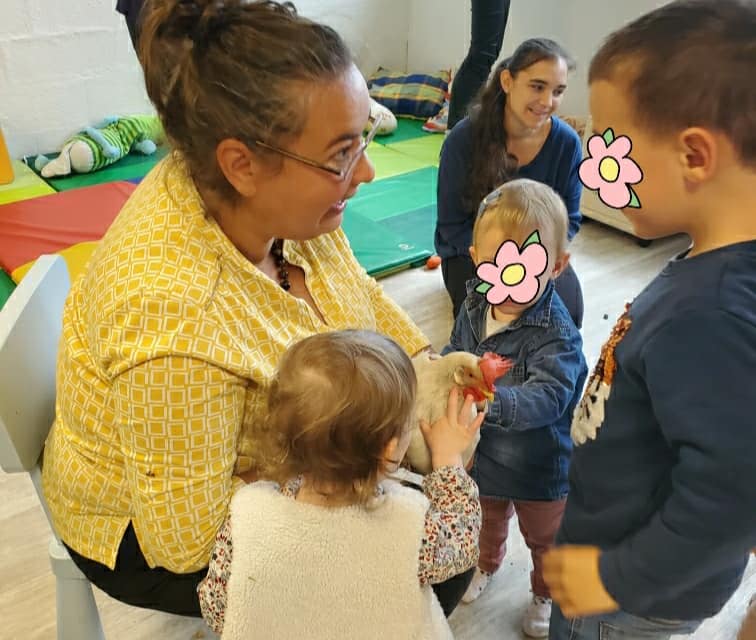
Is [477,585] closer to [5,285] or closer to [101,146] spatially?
[5,285]

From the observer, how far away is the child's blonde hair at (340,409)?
0.88 metres

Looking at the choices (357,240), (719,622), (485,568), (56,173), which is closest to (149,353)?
(485,568)

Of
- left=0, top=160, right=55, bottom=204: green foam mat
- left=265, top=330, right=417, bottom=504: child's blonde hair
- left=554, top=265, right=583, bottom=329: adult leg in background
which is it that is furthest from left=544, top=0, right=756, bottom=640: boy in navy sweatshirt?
left=0, top=160, right=55, bottom=204: green foam mat

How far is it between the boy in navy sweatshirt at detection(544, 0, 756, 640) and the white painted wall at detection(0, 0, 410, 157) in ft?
9.17

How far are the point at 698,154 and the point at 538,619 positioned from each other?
1.20 meters

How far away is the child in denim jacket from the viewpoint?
123cm

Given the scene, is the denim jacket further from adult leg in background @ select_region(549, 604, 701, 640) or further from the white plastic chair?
the white plastic chair

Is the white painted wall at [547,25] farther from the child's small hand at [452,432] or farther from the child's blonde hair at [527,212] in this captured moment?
the child's small hand at [452,432]

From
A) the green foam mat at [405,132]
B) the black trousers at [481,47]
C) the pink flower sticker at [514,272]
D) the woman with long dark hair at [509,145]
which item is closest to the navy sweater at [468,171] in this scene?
the woman with long dark hair at [509,145]

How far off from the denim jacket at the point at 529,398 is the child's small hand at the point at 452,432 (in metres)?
0.09

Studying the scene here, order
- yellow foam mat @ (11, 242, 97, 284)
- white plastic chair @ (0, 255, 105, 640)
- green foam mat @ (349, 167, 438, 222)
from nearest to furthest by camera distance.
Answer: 1. white plastic chair @ (0, 255, 105, 640)
2. yellow foam mat @ (11, 242, 97, 284)
3. green foam mat @ (349, 167, 438, 222)

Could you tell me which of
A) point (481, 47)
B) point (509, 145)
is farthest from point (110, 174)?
point (509, 145)

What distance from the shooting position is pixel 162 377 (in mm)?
911

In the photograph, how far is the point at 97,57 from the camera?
3674 mm
